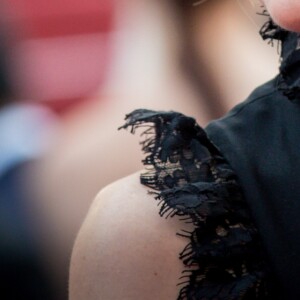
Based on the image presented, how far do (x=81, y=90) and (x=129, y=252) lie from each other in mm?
1667

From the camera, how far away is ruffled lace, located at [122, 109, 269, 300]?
0.81 metres

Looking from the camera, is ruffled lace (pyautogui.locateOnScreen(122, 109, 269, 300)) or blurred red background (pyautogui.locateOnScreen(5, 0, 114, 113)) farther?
blurred red background (pyautogui.locateOnScreen(5, 0, 114, 113))

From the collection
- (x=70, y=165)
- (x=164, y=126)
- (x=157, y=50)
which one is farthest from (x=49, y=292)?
(x=164, y=126)

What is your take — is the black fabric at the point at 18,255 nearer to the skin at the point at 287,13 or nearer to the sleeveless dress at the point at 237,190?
the sleeveless dress at the point at 237,190

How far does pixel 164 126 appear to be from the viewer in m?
0.91

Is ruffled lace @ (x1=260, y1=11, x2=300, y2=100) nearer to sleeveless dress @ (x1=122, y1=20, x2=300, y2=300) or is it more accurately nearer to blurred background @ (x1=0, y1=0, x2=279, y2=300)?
sleeveless dress @ (x1=122, y1=20, x2=300, y2=300)

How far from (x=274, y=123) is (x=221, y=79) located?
4.20ft

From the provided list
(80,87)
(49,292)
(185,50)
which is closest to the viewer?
(49,292)

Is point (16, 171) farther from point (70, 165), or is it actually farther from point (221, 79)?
point (221, 79)

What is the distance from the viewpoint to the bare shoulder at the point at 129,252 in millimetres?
811

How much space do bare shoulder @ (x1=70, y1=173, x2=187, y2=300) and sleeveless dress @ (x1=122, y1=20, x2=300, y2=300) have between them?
1cm

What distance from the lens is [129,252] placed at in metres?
0.82

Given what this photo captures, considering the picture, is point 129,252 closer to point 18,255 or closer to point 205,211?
point 205,211

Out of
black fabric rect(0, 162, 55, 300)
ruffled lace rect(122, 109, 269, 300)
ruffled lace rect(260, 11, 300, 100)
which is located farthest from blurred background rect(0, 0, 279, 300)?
ruffled lace rect(122, 109, 269, 300)
